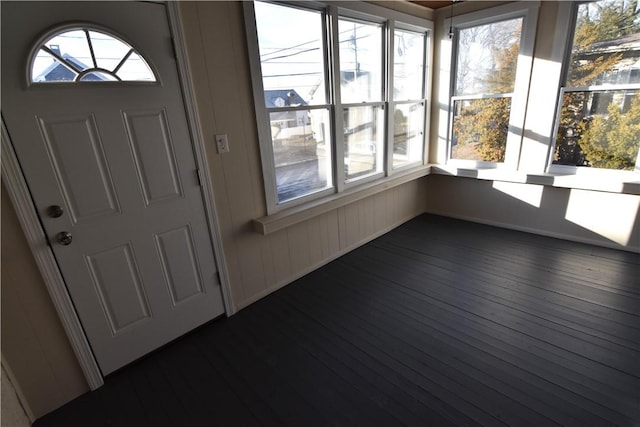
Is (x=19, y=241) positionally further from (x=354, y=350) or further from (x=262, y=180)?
(x=354, y=350)

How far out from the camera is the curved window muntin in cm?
144

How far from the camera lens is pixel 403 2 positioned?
128 inches

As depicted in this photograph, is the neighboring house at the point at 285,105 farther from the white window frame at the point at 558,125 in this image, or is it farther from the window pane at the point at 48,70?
the white window frame at the point at 558,125

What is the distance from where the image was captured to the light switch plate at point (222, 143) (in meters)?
2.12

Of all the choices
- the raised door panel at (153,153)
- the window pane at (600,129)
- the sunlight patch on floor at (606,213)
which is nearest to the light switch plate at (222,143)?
the raised door panel at (153,153)

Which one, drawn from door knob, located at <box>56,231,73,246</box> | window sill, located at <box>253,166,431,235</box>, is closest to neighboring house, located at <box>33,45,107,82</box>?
door knob, located at <box>56,231,73,246</box>

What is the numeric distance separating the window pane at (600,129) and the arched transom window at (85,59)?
146 inches

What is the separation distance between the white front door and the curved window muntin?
0.01 m

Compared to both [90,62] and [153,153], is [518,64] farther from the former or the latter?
[90,62]

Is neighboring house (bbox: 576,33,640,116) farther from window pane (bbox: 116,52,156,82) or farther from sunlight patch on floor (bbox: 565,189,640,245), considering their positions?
window pane (bbox: 116,52,156,82)

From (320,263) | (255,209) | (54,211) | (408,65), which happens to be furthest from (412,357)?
(408,65)

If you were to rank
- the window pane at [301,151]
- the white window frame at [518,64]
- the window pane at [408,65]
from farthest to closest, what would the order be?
the window pane at [408,65]
the white window frame at [518,64]
the window pane at [301,151]

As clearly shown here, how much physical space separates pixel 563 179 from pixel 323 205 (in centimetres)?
245

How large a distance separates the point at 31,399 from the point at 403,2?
4316 mm
